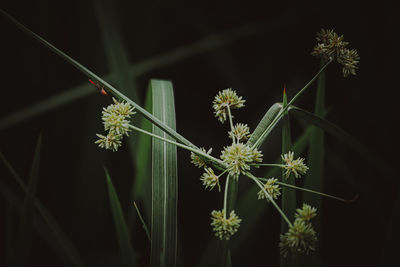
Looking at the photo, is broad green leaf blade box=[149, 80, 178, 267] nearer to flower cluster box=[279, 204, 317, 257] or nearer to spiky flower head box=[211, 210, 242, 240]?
spiky flower head box=[211, 210, 242, 240]

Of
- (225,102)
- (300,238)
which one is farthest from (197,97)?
(300,238)

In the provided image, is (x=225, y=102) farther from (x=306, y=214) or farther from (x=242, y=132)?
(x=306, y=214)

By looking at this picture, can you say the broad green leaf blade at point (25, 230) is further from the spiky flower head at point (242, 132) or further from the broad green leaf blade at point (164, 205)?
the spiky flower head at point (242, 132)

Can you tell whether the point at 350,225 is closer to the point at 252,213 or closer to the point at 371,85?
the point at 371,85

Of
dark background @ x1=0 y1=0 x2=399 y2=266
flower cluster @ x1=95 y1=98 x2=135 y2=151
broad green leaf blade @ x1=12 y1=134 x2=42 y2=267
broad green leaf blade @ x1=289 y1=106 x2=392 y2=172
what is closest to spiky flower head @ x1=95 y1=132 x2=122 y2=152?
flower cluster @ x1=95 y1=98 x2=135 y2=151

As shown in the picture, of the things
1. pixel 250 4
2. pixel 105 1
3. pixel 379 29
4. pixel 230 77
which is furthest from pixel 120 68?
pixel 379 29
